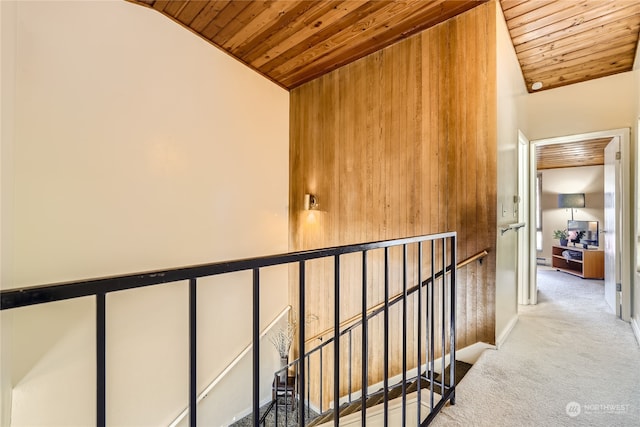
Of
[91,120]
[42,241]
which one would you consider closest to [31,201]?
[42,241]

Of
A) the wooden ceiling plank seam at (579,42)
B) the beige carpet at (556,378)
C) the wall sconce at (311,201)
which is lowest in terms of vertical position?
the beige carpet at (556,378)

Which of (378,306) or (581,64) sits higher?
(581,64)

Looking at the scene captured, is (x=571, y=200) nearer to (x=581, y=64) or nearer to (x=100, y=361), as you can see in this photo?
(x=581, y=64)

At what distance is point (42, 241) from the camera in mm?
1763

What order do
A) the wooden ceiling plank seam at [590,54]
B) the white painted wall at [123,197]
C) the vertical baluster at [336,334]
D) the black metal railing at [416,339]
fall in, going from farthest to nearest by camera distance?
1. the wooden ceiling plank seam at [590,54]
2. the white painted wall at [123,197]
3. the black metal railing at [416,339]
4. the vertical baluster at [336,334]

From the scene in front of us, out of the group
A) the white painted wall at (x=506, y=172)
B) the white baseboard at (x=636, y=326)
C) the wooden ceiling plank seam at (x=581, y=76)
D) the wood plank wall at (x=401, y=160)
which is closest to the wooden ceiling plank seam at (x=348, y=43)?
the wood plank wall at (x=401, y=160)

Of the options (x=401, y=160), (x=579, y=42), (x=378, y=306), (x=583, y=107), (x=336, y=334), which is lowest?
(x=378, y=306)

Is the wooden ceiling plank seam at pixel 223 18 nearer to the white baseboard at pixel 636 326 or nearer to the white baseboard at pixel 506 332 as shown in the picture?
→ the white baseboard at pixel 506 332

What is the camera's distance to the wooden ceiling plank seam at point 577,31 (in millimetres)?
Result: 2396

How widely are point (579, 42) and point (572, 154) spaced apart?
328cm

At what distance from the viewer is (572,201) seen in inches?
237

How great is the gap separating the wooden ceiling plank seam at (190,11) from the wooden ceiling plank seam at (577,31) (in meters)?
2.87

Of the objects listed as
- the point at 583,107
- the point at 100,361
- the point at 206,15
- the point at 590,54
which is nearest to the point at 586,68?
the point at 590,54

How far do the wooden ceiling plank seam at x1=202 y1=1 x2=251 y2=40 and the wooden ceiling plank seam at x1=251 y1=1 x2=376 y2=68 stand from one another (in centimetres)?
49
